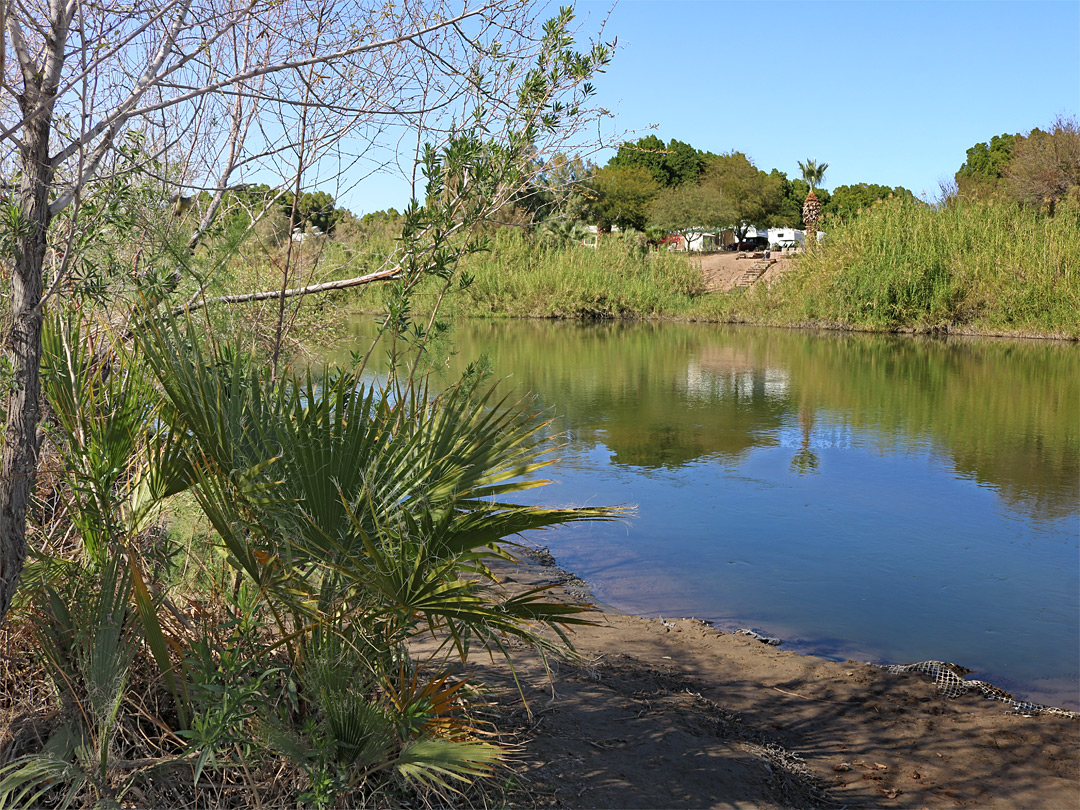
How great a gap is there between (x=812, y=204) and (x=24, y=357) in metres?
42.1

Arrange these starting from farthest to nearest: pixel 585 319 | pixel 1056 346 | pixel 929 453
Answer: pixel 585 319 < pixel 1056 346 < pixel 929 453

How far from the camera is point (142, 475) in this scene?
10.8 ft

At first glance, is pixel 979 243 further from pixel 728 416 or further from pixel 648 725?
pixel 648 725

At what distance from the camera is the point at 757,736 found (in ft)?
14.5

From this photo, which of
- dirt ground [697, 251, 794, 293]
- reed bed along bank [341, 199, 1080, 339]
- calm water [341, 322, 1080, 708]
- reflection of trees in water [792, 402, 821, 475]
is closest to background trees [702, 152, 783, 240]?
dirt ground [697, 251, 794, 293]

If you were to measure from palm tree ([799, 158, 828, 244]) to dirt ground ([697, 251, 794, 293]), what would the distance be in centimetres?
154

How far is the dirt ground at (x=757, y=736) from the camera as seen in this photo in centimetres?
359

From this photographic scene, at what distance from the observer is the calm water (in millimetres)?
6387

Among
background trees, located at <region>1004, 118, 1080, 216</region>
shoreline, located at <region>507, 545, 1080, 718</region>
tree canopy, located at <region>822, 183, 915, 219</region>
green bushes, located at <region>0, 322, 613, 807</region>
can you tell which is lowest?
shoreline, located at <region>507, 545, 1080, 718</region>

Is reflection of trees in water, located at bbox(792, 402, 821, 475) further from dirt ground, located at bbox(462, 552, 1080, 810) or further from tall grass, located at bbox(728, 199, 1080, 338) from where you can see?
tall grass, located at bbox(728, 199, 1080, 338)

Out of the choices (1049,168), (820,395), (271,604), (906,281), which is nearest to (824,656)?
(271,604)

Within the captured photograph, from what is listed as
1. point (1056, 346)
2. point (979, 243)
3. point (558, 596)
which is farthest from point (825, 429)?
point (979, 243)

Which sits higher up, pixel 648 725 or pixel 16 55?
pixel 16 55

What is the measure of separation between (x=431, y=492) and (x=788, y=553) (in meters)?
5.68
